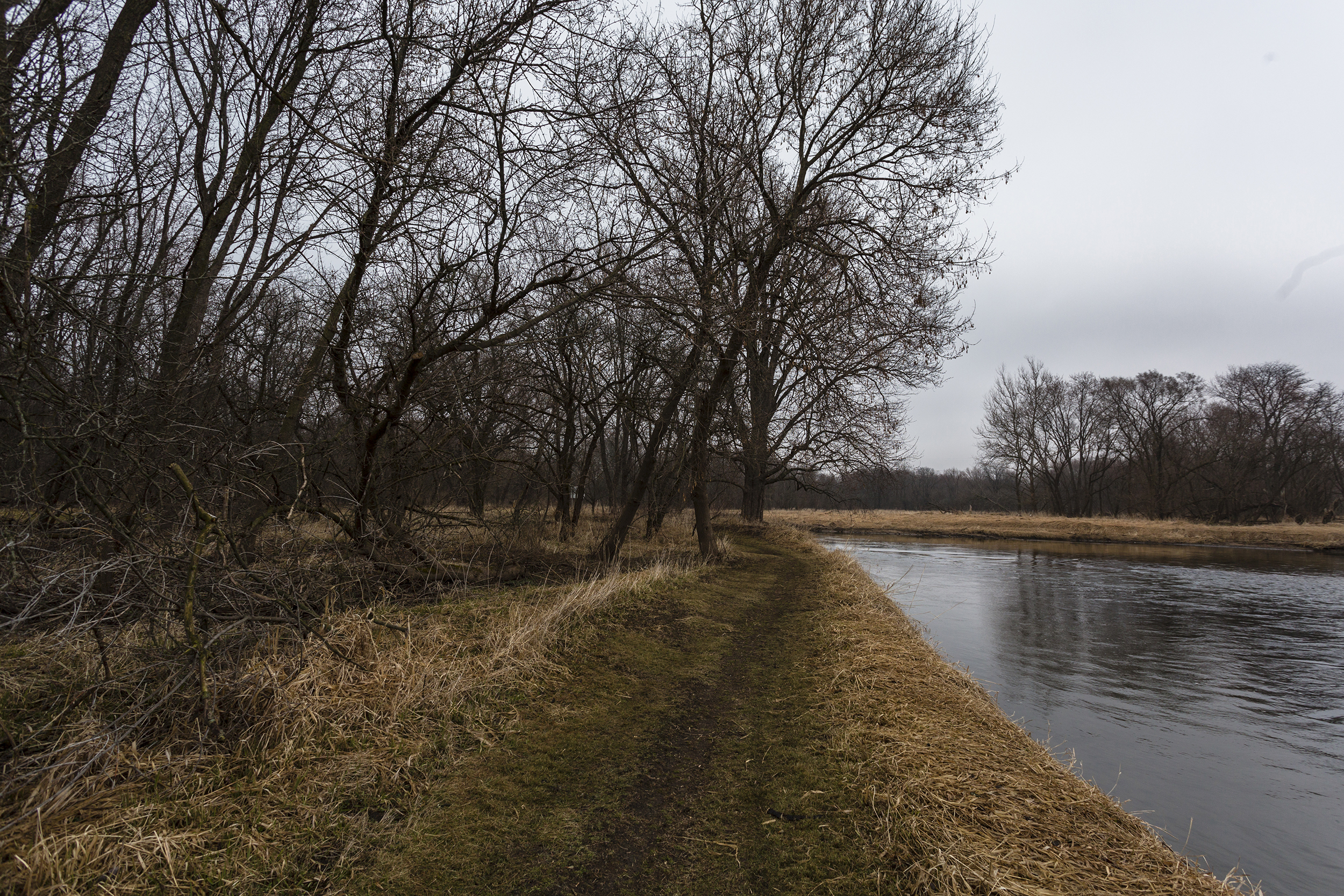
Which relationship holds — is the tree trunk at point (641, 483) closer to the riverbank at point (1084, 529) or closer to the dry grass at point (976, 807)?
the dry grass at point (976, 807)

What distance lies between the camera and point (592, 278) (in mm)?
7766

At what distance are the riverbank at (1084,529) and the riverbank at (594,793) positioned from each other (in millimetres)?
27783

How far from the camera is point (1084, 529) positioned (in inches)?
1337

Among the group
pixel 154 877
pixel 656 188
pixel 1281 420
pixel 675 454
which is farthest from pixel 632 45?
pixel 1281 420

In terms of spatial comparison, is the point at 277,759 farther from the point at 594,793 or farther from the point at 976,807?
the point at 976,807

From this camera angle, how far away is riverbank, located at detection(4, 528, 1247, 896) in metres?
2.63

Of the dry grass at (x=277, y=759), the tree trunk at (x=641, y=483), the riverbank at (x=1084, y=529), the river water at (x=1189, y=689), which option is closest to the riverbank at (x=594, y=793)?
the dry grass at (x=277, y=759)

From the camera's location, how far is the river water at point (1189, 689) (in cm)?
471

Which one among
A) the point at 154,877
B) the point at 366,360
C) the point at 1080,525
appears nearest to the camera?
the point at 154,877

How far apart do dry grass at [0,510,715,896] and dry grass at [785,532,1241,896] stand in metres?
2.33

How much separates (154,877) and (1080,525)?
132 feet

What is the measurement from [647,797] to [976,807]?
1704 mm

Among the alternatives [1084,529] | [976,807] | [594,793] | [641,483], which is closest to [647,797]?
[594,793]

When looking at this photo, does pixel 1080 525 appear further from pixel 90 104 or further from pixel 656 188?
pixel 90 104
